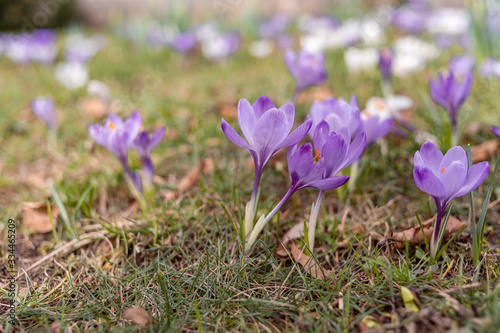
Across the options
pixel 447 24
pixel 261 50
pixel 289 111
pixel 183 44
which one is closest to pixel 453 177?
pixel 289 111

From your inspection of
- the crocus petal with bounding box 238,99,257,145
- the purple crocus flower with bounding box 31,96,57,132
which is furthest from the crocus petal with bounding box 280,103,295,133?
the purple crocus flower with bounding box 31,96,57,132

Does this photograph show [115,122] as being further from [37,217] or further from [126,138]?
[37,217]

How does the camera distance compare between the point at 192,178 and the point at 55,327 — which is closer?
the point at 55,327

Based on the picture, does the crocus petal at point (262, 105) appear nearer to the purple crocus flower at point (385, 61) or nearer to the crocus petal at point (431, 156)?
the crocus petal at point (431, 156)

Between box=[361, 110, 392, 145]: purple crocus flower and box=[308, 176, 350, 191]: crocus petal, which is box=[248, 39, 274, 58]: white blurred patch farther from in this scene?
box=[308, 176, 350, 191]: crocus petal

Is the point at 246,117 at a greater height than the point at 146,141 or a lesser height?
greater

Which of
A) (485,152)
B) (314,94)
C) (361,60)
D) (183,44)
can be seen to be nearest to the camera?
(485,152)

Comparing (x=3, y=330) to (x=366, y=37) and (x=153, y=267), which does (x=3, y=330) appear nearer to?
(x=153, y=267)
